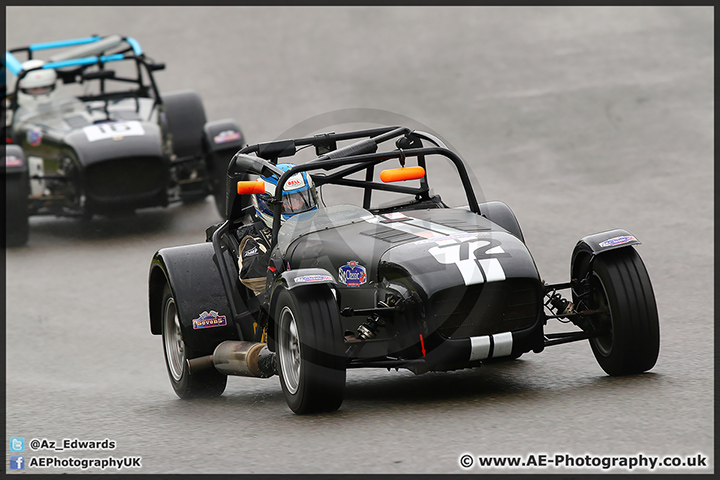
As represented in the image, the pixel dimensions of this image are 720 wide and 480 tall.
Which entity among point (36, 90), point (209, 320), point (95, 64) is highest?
point (95, 64)

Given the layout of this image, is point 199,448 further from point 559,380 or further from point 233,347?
point 559,380

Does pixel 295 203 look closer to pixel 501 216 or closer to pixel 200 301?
pixel 200 301

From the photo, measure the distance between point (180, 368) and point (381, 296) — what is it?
7.31ft

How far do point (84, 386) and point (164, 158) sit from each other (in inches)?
222

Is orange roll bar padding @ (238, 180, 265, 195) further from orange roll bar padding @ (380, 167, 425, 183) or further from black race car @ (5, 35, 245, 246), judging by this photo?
black race car @ (5, 35, 245, 246)

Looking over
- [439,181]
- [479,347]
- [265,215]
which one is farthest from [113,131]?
[479,347]

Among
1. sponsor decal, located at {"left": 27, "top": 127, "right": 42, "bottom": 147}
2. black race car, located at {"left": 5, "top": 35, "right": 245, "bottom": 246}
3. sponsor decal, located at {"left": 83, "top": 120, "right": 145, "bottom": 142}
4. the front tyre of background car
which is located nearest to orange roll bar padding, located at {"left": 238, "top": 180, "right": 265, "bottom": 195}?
black race car, located at {"left": 5, "top": 35, "right": 245, "bottom": 246}

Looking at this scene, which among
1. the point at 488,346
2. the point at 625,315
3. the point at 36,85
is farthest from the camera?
the point at 36,85

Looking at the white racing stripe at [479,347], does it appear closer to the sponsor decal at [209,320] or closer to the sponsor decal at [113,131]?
the sponsor decal at [209,320]

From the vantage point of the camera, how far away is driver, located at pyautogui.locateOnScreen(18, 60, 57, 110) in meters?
15.3

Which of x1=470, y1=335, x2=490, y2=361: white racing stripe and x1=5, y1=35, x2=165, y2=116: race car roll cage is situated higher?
x1=5, y1=35, x2=165, y2=116: race car roll cage

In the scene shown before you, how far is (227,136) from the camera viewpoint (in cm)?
1452

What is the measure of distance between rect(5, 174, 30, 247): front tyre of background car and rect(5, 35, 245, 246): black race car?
13 mm

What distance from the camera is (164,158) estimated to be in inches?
551
